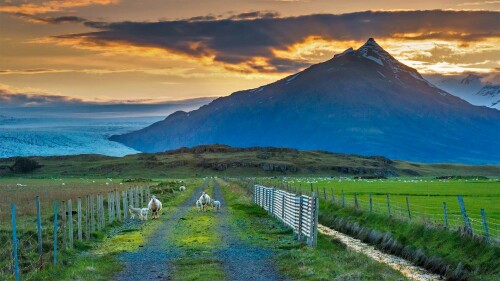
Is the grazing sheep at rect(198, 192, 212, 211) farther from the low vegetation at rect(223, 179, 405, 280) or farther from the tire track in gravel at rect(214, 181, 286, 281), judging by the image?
A: the tire track in gravel at rect(214, 181, 286, 281)

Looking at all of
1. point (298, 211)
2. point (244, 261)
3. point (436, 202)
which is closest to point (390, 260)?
point (298, 211)

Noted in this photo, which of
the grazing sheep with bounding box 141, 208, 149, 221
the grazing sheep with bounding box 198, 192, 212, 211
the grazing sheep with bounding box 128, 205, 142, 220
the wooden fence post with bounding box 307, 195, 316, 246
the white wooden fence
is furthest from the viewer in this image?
the grazing sheep with bounding box 198, 192, 212, 211

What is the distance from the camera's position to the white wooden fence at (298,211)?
96.1 feet

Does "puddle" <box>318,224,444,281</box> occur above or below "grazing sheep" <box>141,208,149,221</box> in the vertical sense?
below

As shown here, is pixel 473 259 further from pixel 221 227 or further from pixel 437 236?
pixel 221 227

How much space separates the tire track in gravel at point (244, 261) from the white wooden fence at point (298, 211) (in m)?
2.51

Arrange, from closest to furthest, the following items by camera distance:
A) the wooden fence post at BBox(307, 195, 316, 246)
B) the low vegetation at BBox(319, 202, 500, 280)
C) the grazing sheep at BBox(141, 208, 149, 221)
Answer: the low vegetation at BBox(319, 202, 500, 280), the wooden fence post at BBox(307, 195, 316, 246), the grazing sheep at BBox(141, 208, 149, 221)

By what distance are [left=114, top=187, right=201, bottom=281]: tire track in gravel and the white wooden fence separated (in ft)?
20.0

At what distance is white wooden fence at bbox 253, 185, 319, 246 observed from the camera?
29281 millimetres

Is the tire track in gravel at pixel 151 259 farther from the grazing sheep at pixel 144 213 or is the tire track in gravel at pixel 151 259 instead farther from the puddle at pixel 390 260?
the puddle at pixel 390 260

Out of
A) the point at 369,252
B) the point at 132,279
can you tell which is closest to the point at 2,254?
the point at 132,279

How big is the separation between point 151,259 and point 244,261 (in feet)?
11.8

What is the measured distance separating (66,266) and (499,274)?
48.8ft

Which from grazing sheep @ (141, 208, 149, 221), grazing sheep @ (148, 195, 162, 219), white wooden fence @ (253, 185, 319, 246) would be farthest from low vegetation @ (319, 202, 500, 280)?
grazing sheep @ (141, 208, 149, 221)
